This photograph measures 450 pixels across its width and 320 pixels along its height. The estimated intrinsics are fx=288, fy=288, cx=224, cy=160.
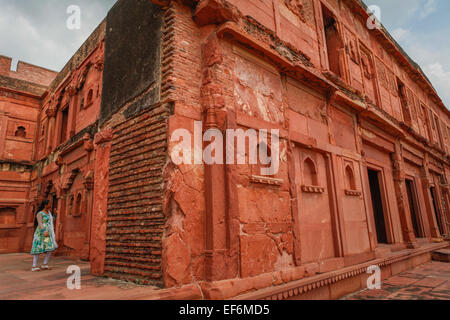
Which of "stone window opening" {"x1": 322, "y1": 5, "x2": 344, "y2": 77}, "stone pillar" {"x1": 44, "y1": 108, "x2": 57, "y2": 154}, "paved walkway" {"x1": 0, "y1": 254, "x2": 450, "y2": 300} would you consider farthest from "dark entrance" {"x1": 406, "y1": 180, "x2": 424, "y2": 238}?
"stone pillar" {"x1": 44, "y1": 108, "x2": 57, "y2": 154}

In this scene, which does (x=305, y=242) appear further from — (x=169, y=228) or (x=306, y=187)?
(x=169, y=228)

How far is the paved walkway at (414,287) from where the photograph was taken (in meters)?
4.98

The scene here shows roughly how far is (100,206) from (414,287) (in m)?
6.15

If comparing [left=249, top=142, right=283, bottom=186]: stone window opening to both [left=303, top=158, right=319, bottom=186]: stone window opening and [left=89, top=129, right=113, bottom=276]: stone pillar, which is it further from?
[left=89, top=129, right=113, bottom=276]: stone pillar

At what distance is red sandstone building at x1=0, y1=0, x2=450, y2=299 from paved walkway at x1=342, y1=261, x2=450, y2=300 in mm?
311

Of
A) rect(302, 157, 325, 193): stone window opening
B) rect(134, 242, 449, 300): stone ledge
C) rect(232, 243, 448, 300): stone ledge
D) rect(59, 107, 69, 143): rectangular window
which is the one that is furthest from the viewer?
rect(59, 107, 69, 143): rectangular window

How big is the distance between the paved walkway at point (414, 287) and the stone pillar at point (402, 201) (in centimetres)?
112

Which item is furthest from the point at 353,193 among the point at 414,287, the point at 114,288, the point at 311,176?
the point at 114,288

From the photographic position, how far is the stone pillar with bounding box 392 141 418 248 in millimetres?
8430

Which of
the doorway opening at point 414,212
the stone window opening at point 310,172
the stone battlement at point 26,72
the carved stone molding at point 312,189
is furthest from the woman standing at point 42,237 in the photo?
the stone battlement at point 26,72

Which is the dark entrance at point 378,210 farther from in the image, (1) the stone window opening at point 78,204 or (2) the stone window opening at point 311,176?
(1) the stone window opening at point 78,204

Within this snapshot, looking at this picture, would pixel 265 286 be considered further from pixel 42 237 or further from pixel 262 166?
pixel 42 237

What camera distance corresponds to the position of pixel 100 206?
494 centimetres

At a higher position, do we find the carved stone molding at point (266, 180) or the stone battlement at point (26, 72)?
the stone battlement at point (26, 72)
